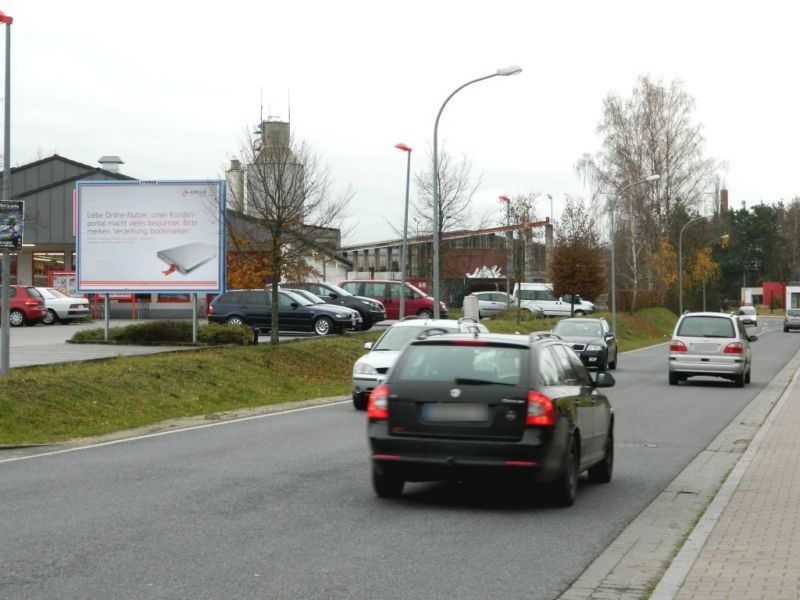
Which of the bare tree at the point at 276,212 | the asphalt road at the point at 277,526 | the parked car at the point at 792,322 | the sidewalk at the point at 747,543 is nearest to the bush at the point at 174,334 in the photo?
the bare tree at the point at 276,212

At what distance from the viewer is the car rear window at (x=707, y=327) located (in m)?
28.2

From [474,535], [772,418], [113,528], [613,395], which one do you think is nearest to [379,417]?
[474,535]

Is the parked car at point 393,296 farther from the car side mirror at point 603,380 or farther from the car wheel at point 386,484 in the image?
the car wheel at point 386,484

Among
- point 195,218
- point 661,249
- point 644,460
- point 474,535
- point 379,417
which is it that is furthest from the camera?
point 661,249

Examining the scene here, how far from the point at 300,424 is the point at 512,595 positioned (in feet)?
37.1

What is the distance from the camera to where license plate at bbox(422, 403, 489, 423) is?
962cm

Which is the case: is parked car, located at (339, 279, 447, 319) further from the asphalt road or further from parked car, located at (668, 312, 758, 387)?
the asphalt road

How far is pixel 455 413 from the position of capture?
9.69m

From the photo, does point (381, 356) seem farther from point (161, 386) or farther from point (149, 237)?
point (149, 237)

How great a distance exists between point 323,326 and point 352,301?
593 centimetres

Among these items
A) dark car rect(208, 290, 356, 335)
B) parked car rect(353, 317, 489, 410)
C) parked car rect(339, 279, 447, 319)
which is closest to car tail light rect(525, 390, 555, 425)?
parked car rect(353, 317, 489, 410)

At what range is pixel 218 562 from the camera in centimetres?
746

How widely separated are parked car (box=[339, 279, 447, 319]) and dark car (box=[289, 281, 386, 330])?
4.03 m

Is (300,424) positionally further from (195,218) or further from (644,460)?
(195,218)
